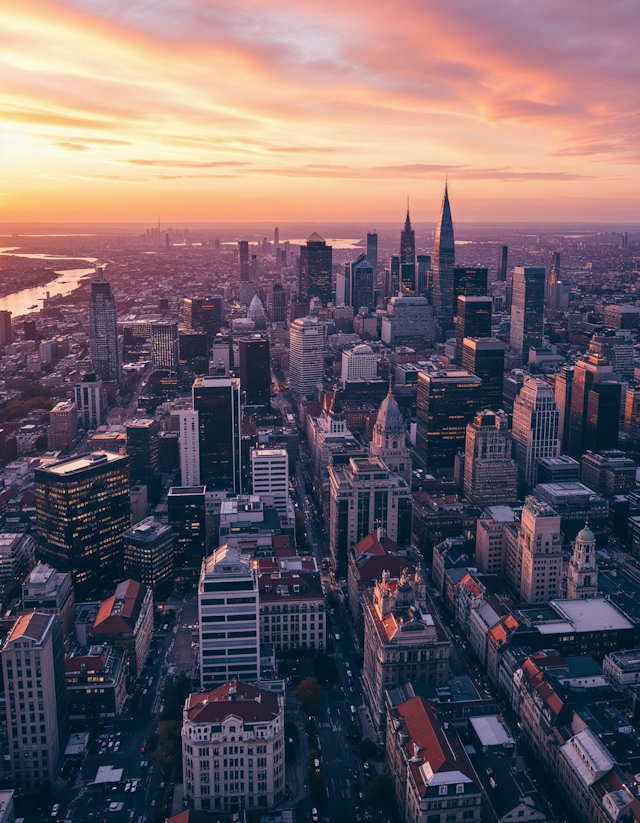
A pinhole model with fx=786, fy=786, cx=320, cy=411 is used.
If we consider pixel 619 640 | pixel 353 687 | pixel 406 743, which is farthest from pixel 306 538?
pixel 406 743

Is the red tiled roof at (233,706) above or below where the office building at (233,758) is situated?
above

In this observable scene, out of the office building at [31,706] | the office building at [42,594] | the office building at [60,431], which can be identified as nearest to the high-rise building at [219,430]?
the office building at [60,431]

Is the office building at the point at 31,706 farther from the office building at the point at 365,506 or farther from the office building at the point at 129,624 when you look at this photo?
the office building at the point at 365,506

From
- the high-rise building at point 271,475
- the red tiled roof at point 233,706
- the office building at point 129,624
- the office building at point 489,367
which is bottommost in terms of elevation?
the office building at point 129,624

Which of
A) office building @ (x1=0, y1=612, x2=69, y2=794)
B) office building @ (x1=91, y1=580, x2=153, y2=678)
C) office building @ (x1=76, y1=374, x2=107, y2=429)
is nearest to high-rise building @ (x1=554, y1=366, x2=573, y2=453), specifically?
office building @ (x1=91, y1=580, x2=153, y2=678)

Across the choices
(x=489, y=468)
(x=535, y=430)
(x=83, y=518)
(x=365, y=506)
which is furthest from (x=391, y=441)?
(x=83, y=518)

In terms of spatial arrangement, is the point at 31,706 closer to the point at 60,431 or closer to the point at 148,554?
the point at 148,554
